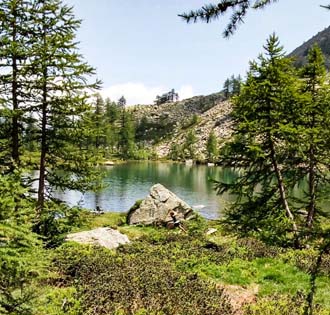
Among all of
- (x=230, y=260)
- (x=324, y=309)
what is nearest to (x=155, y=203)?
(x=230, y=260)

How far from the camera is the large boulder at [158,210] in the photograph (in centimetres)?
2644

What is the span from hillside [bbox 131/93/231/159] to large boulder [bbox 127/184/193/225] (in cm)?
10273

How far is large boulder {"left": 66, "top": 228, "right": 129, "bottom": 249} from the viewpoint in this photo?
17547 millimetres

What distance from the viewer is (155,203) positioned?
27.4m

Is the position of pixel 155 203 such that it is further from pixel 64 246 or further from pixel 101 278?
pixel 101 278

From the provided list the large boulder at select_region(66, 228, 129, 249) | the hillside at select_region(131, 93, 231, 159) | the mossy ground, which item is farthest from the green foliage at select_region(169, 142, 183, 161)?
the mossy ground

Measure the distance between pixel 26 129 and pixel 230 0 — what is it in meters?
16.2

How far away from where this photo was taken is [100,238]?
18062mm

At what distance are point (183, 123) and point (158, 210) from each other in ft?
493

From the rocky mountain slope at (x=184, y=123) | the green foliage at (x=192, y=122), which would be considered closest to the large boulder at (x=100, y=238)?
the rocky mountain slope at (x=184, y=123)

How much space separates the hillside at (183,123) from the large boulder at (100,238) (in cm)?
11192

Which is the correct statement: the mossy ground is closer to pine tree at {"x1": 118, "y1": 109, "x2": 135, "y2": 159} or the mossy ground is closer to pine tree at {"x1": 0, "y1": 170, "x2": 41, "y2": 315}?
pine tree at {"x1": 0, "y1": 170, "x2": 41, "y2": 315}

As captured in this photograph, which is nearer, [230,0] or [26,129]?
[230,0]

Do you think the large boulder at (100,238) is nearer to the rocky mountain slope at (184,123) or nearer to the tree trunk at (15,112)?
the tree trunk at (15,112)
